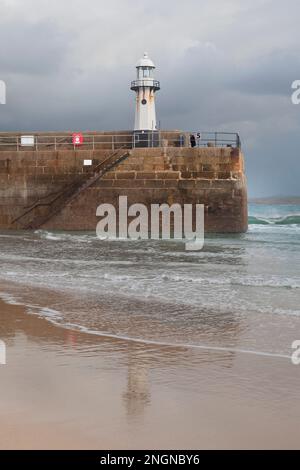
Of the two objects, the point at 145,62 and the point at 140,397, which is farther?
the point at 145,62

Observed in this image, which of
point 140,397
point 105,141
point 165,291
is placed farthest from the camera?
point 105,141

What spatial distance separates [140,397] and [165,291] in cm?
519

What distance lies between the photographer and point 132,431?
3.62m

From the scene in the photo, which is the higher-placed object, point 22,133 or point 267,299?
point 22,133

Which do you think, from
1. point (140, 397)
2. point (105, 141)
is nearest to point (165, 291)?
point (140, 397)

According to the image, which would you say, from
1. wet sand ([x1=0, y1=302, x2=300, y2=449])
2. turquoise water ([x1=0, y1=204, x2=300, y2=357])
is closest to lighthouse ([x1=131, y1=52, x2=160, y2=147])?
turquoise water ([x1=0, y1=204, x2=300, y2=357])

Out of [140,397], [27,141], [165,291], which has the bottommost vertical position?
[140,397]

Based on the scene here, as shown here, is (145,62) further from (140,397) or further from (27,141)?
(140,397)

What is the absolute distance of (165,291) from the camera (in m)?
9.46

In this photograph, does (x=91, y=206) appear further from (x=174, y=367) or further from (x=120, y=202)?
(x=174, y=367)

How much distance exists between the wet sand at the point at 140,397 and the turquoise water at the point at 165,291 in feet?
2.08
